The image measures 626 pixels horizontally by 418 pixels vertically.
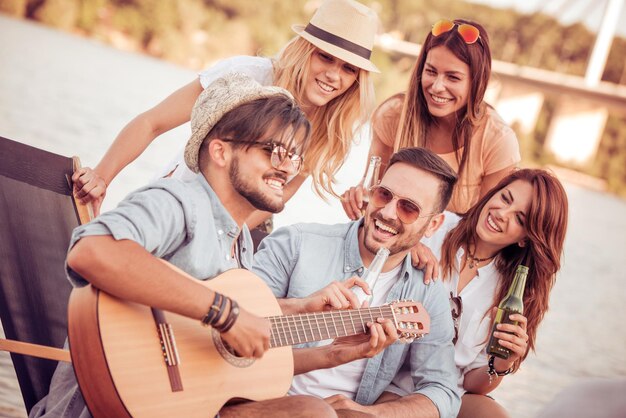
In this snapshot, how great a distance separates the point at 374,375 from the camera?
287cm

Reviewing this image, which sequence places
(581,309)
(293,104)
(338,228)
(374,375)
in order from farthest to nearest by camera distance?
(581,309) < (338,228) < (374,375) < (293,104)

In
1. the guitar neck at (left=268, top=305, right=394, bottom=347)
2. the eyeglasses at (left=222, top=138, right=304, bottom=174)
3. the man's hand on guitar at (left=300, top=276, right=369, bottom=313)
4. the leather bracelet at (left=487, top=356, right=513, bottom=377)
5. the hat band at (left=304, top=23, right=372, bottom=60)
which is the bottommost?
the leather bracelet at (left=487, top=356, right=513, bottom=377)

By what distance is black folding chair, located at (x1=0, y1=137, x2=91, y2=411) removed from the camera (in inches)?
113

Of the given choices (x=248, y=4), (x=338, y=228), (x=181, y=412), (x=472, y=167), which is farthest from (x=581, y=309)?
(x=248, y=4)

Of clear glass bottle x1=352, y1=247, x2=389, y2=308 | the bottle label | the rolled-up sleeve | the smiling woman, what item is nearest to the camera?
the rolled-up sleeve

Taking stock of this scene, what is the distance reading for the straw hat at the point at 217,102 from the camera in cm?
238

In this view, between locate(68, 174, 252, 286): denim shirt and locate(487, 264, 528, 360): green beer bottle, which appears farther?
locate(487, 264, 528, 360): green beer bottle

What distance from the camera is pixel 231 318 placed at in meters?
2.16

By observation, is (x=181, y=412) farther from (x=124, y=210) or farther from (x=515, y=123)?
(x=515, y=123)

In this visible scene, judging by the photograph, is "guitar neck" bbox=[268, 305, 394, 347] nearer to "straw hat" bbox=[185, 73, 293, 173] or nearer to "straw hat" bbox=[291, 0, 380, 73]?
"straw hat" bbox=[185, 73, 293, 173]

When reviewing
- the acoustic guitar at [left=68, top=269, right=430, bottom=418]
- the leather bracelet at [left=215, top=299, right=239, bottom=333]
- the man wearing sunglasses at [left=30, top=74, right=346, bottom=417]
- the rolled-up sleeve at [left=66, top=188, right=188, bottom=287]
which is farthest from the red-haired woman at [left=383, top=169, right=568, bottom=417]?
the rolled-up sleeve at [left=66, top=188, right=188, bottom=287]

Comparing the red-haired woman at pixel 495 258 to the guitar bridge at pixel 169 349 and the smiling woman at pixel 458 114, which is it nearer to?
the smiling woman at pixel 458 114

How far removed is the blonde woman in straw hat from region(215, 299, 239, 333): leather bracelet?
4.02ft

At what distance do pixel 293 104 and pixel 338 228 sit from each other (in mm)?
731
